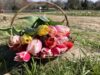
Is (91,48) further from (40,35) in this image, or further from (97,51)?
(40,35)

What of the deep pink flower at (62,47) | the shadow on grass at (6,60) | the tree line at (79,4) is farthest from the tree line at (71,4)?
the deep pink flower at (62,47)

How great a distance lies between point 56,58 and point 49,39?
251mm

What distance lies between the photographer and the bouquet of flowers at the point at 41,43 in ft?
11.6

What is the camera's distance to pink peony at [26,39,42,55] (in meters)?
3.52

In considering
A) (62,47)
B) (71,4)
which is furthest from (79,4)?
(62,47)

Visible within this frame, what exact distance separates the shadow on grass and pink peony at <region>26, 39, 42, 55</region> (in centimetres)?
35

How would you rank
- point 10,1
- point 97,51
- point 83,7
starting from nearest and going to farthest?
point 97,51 < point 83,7 < point 10,1

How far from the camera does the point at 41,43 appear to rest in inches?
143

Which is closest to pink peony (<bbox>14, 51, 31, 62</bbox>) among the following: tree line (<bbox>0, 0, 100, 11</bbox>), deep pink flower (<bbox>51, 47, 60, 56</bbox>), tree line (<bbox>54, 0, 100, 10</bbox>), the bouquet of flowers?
the bouquet of flowers

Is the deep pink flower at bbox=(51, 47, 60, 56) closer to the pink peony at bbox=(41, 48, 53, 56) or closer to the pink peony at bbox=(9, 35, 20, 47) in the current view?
the pink peony at bbox=(41, 48, 53, 56)

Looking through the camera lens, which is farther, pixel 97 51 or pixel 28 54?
pixel 97 51

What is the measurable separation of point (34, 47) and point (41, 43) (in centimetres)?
14

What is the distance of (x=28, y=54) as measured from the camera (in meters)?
3.49

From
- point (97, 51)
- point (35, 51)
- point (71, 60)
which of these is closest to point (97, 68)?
point (71, 60)
